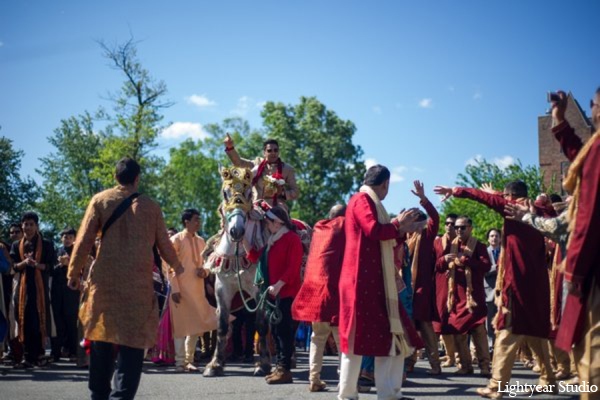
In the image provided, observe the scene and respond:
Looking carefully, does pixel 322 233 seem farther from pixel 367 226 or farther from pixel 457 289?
pixel 457 289

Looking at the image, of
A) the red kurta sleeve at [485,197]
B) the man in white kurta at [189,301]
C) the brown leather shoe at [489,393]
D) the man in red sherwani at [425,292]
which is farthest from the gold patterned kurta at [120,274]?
the man in red sherwani at [425,292]

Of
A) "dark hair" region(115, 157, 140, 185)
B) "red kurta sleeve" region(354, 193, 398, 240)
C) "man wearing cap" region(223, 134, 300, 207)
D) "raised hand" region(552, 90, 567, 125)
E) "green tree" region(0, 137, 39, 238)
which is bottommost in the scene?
"red kurta sleeve" region(354, 193, 398, 240)

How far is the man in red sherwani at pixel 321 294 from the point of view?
855cm

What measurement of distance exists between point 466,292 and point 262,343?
9.99 feet

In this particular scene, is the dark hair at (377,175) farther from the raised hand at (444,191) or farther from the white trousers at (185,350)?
the white trousers at (185,350)

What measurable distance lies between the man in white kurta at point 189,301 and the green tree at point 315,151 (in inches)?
1490

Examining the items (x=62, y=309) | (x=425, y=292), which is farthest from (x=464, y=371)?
(x=62, y=309)

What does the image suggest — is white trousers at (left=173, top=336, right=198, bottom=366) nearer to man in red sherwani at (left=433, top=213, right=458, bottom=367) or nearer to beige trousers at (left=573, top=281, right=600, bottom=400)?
man in red sherwani at (left=433, top=213, right=458, bottom=367)

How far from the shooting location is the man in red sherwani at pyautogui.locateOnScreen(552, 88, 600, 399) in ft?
14.9

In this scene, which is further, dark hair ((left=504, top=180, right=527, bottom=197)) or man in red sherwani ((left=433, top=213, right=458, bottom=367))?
man in red sherwani ((left=433, top=213, right=458, bottom=367))

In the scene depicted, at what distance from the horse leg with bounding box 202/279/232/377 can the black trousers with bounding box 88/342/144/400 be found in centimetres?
380

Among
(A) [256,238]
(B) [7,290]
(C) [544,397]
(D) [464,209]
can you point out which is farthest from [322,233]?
(D) [464,209]

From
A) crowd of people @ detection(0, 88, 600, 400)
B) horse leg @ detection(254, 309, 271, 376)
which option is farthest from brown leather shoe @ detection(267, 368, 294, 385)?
horse leg @ detection(254, 309, 271, 376)

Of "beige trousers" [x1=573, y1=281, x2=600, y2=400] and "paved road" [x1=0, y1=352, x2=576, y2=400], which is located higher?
"beige trousers" [x1=573, y1=281, x2=600, y2=400]
